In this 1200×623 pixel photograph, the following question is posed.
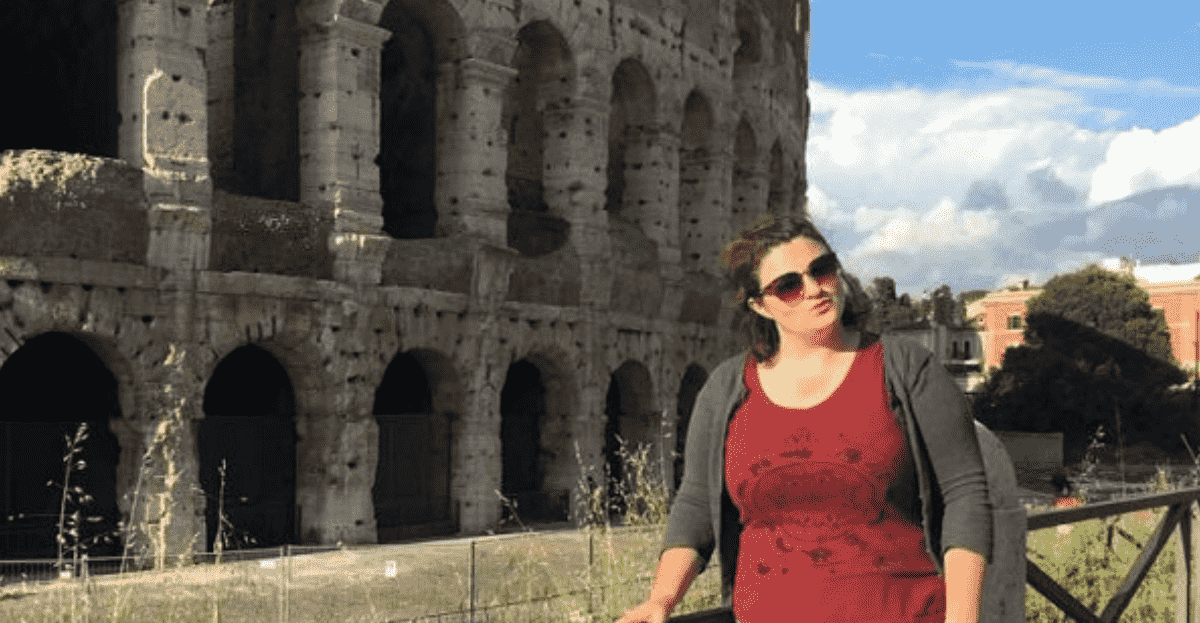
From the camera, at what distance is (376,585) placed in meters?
12.5

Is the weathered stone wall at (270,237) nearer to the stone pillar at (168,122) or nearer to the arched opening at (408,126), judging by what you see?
the stone pillar at (168,122)

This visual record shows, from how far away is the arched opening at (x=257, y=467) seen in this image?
49.5 feet

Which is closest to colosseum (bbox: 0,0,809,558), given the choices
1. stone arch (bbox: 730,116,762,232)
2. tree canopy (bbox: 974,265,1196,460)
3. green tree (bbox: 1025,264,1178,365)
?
stone arch (bbox: 730,116,762,232)

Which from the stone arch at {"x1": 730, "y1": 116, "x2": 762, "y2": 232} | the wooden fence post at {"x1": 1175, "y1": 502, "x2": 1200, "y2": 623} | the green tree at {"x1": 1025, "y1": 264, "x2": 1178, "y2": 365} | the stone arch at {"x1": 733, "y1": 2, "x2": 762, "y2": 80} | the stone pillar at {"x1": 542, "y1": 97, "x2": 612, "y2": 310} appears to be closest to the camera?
the wooden fence post at {"x1": 1175, "y1": 502, "x2": 1200, "y2": 623}

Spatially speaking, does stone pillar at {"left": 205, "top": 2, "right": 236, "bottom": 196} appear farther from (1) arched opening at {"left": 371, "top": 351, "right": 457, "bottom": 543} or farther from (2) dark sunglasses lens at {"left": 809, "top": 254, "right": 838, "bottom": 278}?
(2) dark sunglasses lens at {"left": 809, "top": 254, "right": 838, "bottom": 278}

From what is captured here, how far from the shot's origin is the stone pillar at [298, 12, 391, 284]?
1547 centimetres

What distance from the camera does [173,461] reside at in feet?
44.9

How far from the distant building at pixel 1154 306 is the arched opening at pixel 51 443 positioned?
48581mm

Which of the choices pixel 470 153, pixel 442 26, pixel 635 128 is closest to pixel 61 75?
pixel 442 26

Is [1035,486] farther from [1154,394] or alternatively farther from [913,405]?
[913,405]

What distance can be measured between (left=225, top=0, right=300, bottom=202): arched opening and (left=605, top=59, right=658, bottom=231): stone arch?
552 cm

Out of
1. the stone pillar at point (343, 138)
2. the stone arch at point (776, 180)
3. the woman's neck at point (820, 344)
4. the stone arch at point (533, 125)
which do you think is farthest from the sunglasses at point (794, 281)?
the stone arch at point (776, 180)

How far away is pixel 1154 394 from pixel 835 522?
40.4 m

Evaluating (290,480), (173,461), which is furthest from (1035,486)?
(173,461)
